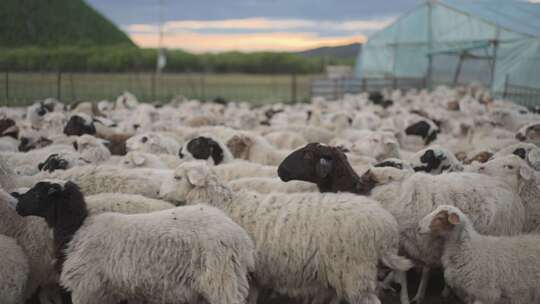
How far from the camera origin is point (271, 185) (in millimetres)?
6281

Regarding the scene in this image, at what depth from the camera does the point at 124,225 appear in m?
4.64

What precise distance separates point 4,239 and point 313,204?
106 inches

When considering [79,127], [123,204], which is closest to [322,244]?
[123,204]

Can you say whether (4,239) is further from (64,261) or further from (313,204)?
(313,204)

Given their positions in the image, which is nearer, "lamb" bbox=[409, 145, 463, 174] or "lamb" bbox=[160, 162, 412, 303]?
"lamb" bbox=[160, 162, 412, 303]

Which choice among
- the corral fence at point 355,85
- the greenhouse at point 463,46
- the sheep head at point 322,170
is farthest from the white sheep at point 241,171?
the corral fence at point 355,85

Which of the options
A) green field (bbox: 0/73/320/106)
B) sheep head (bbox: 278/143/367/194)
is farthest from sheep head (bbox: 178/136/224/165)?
green field (bbox: 0/73/320/106)

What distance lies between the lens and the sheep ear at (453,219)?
5057 millimetres

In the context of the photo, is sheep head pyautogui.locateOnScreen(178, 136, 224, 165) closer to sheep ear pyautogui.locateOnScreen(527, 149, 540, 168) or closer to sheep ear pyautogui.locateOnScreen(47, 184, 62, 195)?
sheep ear pyautogui.locateOnScreen(47, 184, 62, 195)

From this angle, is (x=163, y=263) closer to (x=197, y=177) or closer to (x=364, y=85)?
(x=197, y=177)

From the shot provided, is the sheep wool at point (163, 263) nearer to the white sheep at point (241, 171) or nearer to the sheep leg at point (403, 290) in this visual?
the sheep leg at point (403, 290)

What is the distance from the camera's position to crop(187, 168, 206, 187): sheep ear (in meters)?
5.45

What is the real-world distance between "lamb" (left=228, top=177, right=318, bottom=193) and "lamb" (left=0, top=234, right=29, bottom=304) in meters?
2.18

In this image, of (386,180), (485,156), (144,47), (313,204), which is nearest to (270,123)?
(485,156)
